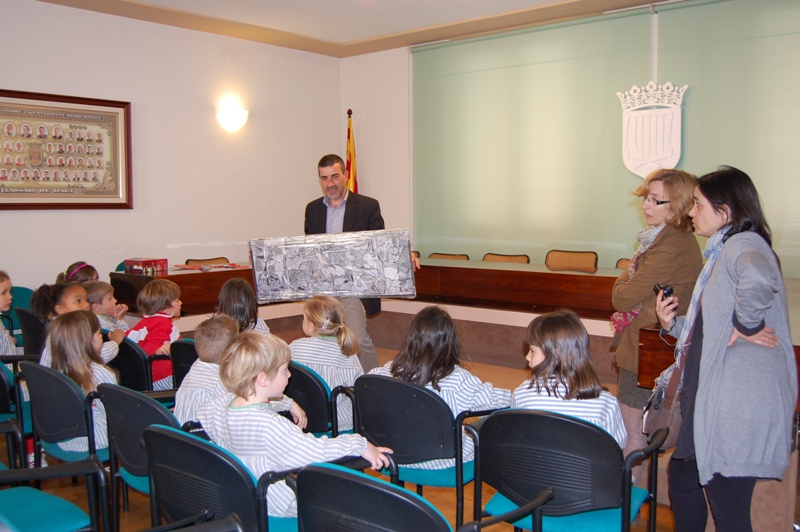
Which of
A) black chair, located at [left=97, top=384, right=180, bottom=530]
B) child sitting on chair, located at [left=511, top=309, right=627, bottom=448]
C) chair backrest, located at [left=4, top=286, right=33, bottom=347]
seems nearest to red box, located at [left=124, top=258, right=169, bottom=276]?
chair backrest, located at [left=4, top=286, right=33, bottom=347]

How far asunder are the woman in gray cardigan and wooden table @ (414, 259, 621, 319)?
3425 mm

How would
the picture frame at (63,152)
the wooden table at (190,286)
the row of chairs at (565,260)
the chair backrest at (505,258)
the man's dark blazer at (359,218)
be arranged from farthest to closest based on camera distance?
the chair backrest at (505,258) < the row of chairs at (565,260) < the picture frame at (63,152) < the wooden table at (190,286) < the man's dark blazer at (359,218)

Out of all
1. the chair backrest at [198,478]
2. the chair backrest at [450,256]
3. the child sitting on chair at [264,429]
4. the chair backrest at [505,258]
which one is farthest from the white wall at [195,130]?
the chair backrest at [198,478]

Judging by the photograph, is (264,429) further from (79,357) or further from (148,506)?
(148,506)

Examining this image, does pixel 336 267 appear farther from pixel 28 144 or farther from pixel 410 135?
pixel 410 135

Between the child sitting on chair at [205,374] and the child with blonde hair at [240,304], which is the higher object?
the child with blonde hair at [240,304]

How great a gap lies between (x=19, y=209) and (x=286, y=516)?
16.6 ft

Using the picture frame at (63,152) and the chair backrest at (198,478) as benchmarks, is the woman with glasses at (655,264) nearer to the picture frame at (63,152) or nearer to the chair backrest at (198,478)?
the chair backrest at (198,478)

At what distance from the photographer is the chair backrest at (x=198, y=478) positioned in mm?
1797

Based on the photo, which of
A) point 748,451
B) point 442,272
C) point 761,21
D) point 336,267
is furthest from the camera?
point 442,272

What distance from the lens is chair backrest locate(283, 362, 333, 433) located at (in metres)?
2.88

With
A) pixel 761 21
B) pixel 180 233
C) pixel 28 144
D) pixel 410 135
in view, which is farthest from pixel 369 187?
pixel 761 21

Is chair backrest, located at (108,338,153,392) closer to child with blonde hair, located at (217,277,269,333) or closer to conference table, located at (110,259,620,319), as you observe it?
child with blonde hair, located at (217,277,269,333)

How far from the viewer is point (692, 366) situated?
2254 millimetres
